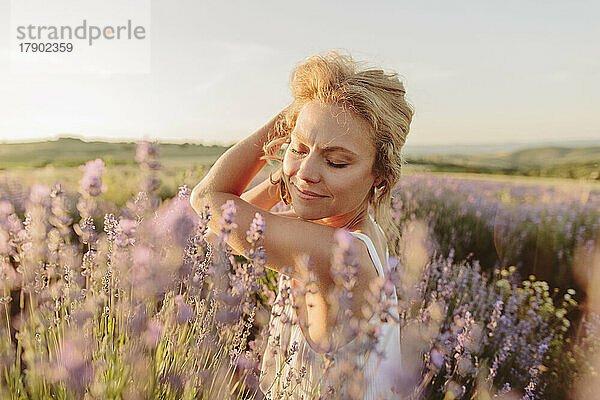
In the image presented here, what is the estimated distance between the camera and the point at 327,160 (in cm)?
157

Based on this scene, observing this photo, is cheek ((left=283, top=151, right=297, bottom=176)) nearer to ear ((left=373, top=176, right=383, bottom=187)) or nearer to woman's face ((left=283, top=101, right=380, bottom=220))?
woman's face ((left=283, top=101, right=380, bottom=220))

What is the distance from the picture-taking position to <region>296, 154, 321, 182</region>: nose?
5.00ft

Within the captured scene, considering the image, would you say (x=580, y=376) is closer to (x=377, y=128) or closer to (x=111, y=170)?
(x=377, y=128)

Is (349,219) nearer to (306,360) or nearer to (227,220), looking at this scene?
(306,360)

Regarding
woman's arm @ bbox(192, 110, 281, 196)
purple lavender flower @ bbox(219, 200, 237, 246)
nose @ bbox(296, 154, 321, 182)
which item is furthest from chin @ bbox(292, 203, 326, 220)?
purple lavender flower @ bbox(219, 200, 237, 246)

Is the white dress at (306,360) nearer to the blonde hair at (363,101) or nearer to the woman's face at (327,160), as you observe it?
the woman's face at (327,160)

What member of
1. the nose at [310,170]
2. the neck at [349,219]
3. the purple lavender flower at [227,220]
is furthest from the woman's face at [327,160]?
the purple lavender flower at [227,220]

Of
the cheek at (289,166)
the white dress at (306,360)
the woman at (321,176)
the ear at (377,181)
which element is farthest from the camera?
the ear at (377,181)

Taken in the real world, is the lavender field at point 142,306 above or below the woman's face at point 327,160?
below

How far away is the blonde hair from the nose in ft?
0.63

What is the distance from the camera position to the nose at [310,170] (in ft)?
5.00

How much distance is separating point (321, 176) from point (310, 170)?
0.04 metres

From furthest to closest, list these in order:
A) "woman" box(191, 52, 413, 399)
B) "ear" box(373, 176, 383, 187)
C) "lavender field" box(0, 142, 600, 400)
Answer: "ear" box(373, 176, 383, 187), "woman" box(191, 52, 413, 399), "lavender field" box(0, 142, 600, 400)

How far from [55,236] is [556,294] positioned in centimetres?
486
